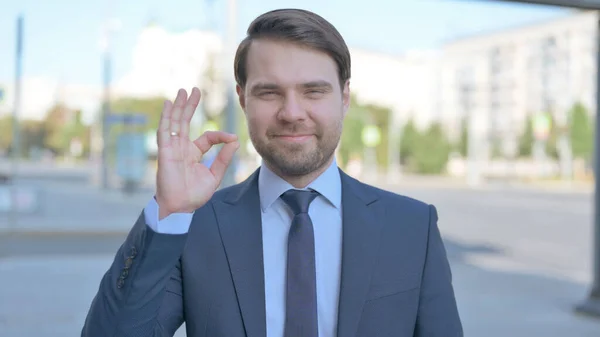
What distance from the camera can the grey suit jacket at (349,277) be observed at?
138 centimetres

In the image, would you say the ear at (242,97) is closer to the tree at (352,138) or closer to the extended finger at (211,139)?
the extended finger at (211,139)

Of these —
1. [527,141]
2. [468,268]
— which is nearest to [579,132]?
[527,141]

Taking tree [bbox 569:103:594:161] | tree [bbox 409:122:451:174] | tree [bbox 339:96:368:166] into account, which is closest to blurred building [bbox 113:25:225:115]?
tree [bbox 339:96:368:166]

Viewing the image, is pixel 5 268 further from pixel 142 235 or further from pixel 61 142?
pixel 61 142

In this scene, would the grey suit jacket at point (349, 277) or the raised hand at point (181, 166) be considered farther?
the grey suit jacket at point (349, 277)

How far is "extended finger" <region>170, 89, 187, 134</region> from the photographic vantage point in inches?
48.0

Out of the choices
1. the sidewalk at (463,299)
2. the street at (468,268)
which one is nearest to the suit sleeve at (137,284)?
the sidewalk at (463,299)

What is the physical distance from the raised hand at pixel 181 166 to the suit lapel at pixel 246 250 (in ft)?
0.64

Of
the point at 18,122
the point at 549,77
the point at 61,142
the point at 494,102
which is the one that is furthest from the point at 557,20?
the point at 18,122

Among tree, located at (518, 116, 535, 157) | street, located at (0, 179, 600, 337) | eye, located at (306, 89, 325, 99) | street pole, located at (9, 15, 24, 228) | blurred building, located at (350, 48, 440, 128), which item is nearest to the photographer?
eye, located at (306, 89, 325, 99)

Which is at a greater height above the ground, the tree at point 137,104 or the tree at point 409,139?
the tree at point 137,104

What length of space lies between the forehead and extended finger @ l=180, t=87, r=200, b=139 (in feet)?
0.55

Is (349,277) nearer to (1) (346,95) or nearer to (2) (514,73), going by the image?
(1) (346,95)

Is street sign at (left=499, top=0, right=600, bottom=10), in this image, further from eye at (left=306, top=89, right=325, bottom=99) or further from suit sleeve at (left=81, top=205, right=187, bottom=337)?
suit sleeve at (left=81, top=205, right=187, bottom=337)
